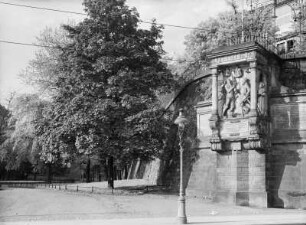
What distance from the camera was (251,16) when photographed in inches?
1941

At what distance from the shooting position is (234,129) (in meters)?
26.6

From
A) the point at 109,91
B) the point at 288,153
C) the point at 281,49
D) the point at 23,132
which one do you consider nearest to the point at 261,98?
the point at 288,153

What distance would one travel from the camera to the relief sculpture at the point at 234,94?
2662 cm

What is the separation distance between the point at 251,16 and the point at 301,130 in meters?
25.9

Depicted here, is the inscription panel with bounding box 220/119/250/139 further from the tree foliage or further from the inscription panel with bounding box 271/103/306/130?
the tree foliage

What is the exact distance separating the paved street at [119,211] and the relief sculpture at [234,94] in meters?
5.52

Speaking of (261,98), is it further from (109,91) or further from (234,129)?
(109,91)

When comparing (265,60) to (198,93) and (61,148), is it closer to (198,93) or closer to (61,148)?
(198,93)

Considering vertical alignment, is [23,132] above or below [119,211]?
above

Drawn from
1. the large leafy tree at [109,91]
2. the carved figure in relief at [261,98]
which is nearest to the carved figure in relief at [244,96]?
the carved figure in relief at [261,98]

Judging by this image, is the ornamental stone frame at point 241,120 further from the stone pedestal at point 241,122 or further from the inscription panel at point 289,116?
the inscription panel at point 289,116

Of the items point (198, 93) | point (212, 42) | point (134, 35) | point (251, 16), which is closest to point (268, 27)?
point (251, 16)

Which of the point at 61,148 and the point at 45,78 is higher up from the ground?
the point at 45,78

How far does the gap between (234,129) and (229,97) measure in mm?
1950
